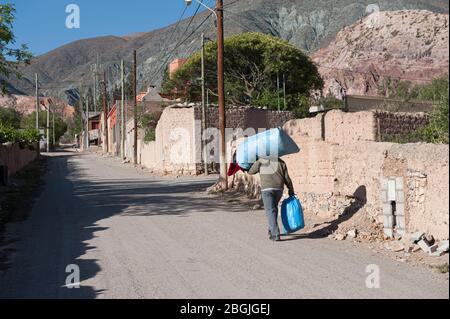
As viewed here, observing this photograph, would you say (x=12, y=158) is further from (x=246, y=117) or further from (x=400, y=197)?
A: (x=400, y=197)

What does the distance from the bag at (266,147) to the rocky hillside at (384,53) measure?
203 ft

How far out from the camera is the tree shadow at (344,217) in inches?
401

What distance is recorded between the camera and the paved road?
6570 millimetres

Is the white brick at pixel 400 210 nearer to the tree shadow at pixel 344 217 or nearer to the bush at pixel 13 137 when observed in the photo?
the tree shadow at pixel 344 217

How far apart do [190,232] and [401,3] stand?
138 metres

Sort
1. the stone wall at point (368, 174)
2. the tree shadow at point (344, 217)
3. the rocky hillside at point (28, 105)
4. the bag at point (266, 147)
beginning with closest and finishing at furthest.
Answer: the stone wall at point (368, 174), the tree shadow at point (344, 217), the bag at point (266, 147), the rocky hillside at point (28, 105)

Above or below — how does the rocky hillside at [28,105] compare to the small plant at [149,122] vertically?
above

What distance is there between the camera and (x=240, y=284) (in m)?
6.77

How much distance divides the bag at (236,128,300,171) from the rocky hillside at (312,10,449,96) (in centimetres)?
6174

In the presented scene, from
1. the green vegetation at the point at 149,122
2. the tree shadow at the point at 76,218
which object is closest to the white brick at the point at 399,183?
the tree shadow at the point at 76,218

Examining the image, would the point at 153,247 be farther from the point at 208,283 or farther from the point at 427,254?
the point at 427,254
